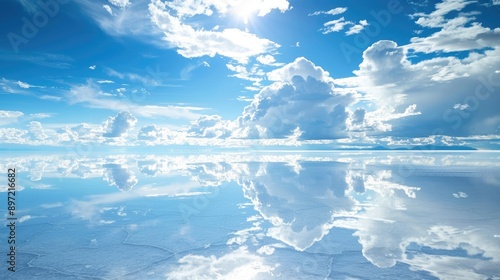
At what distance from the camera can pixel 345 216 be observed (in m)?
20.9

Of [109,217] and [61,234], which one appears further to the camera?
[109,217]

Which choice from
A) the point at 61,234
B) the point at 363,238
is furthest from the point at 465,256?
the point at 61,234

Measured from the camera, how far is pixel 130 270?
11.6m

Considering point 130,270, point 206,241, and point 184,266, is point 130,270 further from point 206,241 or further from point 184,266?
point 206,241

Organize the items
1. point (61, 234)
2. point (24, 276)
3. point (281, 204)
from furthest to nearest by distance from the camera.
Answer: point (281, 204), point (61, 234), point (24, 276)

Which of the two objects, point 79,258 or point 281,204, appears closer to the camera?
point 79,258

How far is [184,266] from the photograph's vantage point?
12.1 meters

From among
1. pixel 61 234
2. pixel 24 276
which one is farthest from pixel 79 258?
pixel 61 234

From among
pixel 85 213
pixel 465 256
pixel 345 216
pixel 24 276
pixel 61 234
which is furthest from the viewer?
pixel 85 213

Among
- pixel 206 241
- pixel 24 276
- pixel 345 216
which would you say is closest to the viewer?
pixel 24 276

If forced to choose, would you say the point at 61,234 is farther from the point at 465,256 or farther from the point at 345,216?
the point at 465,256

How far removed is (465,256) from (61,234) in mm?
A: 22588

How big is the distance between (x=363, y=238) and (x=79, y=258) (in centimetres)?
1512

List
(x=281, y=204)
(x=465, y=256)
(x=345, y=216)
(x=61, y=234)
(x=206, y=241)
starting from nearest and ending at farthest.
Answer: (x=465, y=256) → (x=206, y=241) → (x=61, y=234) → (x=345, y=216) → (x=281, y=204)
